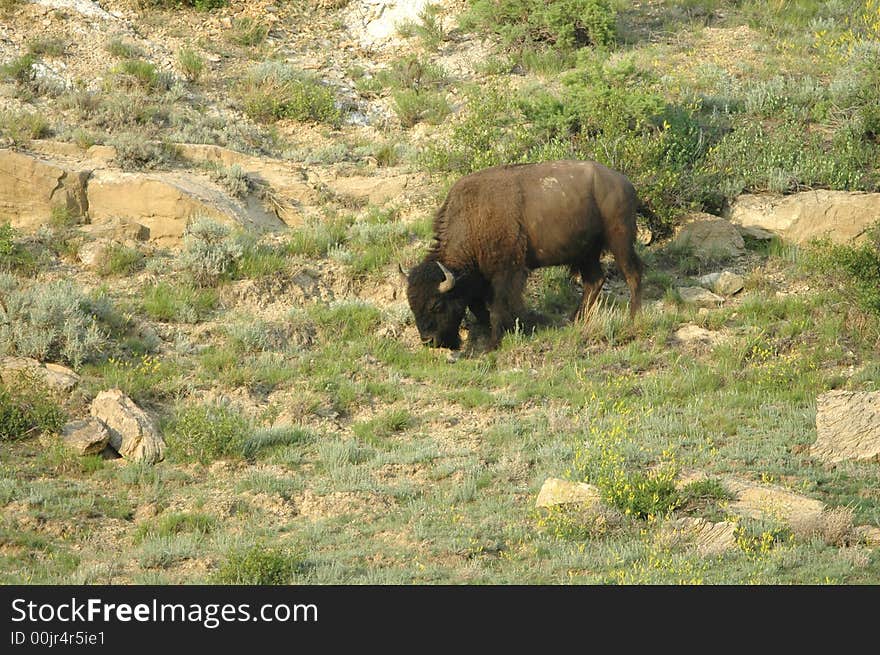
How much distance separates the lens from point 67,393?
36.9 feet

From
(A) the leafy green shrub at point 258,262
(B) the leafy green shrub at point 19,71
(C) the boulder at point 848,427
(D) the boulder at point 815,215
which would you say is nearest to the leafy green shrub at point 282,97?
(B) the leafy green shrub at point 19,71

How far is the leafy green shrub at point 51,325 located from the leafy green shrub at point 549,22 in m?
10.8

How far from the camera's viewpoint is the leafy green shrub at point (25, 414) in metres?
10.6

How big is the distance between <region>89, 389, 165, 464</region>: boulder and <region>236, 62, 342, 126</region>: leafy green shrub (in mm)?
8654

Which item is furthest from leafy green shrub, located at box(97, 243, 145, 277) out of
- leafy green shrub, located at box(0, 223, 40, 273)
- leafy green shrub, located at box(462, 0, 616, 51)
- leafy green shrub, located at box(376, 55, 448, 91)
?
leafy green shrub, located at box(462, 0, 616, 51)

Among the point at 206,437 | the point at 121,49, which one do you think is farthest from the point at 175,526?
the point at 121,49

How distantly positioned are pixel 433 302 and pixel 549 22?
916 cm

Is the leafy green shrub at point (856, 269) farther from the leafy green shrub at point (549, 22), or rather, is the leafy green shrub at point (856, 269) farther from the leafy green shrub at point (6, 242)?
the leafy green shrub at point (6, 242)

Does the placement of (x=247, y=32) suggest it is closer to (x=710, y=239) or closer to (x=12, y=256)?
(x=12, y=256)

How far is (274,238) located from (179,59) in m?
5.84

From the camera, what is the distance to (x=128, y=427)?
10664 millimetres

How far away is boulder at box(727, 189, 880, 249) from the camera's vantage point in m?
15.3

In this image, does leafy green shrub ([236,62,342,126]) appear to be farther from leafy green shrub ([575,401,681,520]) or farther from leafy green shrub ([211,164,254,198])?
leafy green shrub ([575,401,681,520])
